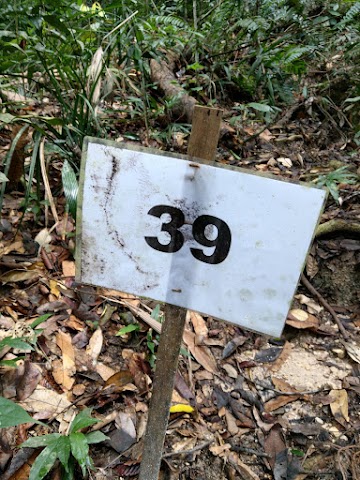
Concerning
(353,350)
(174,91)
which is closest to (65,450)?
(353,350)

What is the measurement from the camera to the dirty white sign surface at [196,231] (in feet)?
2.16

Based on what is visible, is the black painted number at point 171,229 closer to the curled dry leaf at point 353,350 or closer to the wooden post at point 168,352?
the wooden post at point 168,352

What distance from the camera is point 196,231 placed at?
0.70 m

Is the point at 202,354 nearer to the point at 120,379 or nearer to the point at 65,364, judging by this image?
the point at 120,379

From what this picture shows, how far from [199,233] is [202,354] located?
896 millimetres

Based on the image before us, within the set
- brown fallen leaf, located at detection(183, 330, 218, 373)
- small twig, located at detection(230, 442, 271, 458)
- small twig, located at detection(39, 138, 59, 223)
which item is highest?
small twig, located at detection(39, 138, 59, 223)

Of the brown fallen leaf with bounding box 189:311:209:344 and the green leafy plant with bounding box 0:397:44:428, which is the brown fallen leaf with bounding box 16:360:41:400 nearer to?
the green leafy plant with bounding box 0:397:44:428

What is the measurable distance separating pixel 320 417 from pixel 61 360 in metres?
0.90

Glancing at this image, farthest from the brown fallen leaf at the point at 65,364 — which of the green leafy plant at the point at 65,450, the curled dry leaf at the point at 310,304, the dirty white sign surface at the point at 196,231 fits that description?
the curled dry leaf at the point at 310,304

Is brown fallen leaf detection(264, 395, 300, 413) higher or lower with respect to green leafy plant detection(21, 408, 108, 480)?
lower

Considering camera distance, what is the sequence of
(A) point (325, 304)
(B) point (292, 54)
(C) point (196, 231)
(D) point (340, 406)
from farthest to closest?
(B) point (292, 54) → (A) point (325, 304) → (D) point (340, 406) → (C) point (196, 231)

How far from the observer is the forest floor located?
1172mm

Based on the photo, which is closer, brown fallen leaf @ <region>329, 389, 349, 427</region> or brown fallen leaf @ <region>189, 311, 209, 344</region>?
brown fallen leaf @ <region>329, 389, 349, 427</region>

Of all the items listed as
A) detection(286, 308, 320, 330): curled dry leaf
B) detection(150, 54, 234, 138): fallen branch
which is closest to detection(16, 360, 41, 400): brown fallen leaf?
detection(286, 308, 320, 330): curled dry leaf
